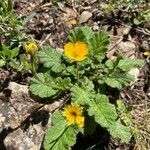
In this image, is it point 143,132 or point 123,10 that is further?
point 123,10

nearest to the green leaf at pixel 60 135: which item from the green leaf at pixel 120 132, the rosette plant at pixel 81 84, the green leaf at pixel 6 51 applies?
the rosette plant at pixel 81 84

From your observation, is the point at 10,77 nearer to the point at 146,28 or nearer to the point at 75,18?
the point at 75,18

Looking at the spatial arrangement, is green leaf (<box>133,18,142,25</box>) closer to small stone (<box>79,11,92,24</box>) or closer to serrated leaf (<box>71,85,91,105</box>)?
small stone (<box>79,11,92,24</box>)

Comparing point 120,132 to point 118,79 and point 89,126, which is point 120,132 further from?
point 118,79

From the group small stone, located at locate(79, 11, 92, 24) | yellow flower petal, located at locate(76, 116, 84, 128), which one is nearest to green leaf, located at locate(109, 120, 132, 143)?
yellow flower petal, located at locate(76, 116, 84, 128)

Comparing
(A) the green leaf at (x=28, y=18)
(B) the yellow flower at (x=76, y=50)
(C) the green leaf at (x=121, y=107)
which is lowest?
(C) the green leaf at (x=121, y=107)

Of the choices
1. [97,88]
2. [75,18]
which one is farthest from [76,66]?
[75,18]

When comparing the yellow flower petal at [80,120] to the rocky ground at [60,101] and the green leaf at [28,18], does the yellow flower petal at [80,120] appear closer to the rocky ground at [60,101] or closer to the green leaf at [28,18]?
the rocky ground at [60,101]
